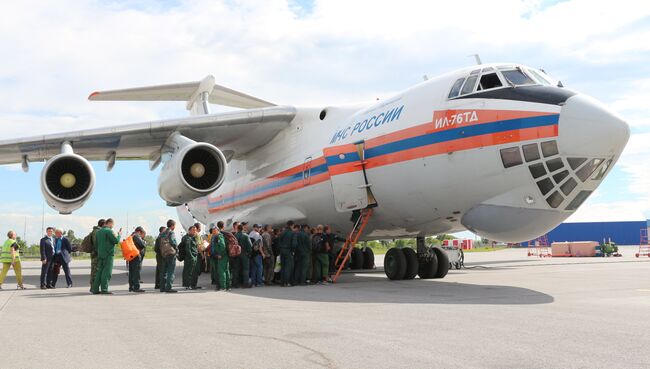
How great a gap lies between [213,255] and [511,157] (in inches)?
205

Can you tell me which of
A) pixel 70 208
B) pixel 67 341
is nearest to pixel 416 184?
pixel 67 341

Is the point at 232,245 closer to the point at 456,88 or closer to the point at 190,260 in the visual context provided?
the point at 190,260

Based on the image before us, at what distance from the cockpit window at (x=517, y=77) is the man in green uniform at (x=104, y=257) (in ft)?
21.7

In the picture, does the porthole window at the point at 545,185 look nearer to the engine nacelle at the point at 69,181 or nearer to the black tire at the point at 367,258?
the engine nacelle at the point at 69,181

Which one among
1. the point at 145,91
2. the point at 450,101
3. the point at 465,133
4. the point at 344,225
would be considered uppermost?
the point at 145,91

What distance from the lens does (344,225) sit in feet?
38.7

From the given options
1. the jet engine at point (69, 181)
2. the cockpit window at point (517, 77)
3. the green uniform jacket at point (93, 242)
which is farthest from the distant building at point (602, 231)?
the green uniform jacket at point (93, 242)

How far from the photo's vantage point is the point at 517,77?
27.7 ft

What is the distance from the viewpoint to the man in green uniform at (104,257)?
9.35 metres

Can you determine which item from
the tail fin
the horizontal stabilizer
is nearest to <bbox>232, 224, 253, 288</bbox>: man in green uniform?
the tail fin

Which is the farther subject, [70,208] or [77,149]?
[77,149]

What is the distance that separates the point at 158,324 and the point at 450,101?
5335 millimetres

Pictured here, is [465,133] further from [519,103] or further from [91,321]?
[91,321]

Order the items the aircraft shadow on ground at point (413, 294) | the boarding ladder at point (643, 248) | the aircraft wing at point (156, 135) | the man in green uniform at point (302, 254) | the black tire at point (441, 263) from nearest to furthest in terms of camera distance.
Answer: the aircraft shadow on ground at point (413, 294) → the man in green uniform at point (302, 254) → the black tire at point (441, 263) → the aircraft wing at point (156, 135) → the boarding ladder at point (643, 248)
